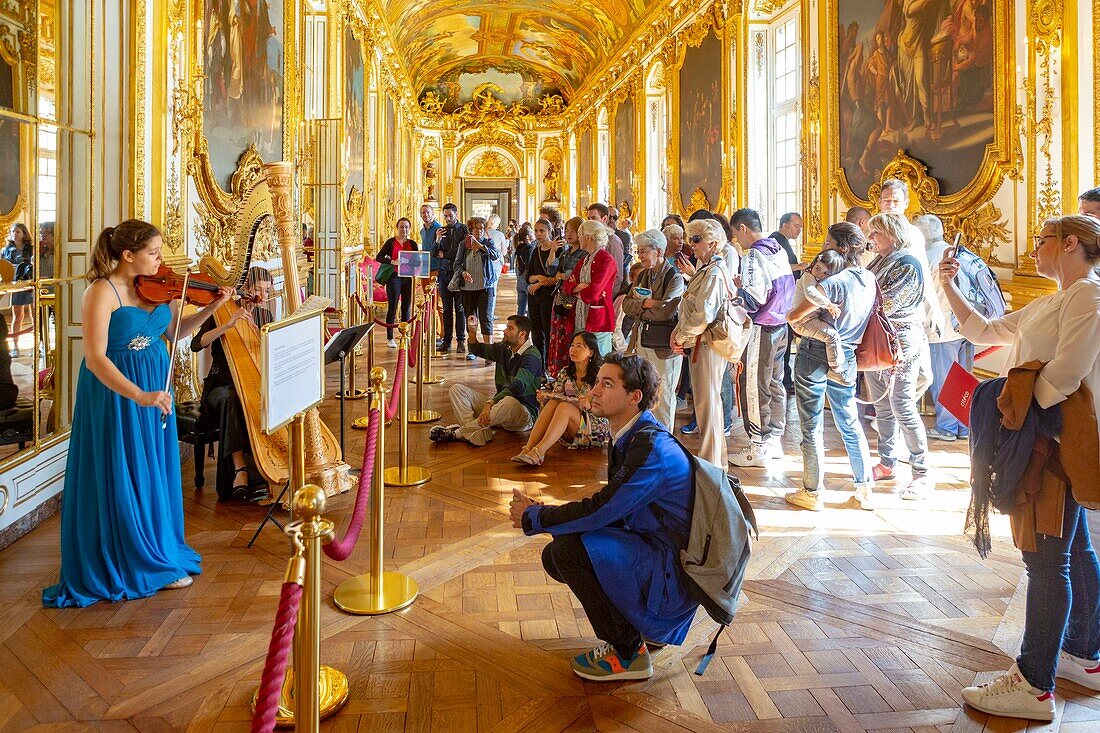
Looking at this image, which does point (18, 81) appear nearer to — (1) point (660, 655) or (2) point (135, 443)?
(2) point (135, 443)

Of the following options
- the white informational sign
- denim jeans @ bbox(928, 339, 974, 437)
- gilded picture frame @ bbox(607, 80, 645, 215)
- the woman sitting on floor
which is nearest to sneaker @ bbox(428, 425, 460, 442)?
the woman sitting on floor

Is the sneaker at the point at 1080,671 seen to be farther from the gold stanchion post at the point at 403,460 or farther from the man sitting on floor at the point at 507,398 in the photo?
the man sitting on floor at the point at 507,398

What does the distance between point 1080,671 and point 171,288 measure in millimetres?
4044

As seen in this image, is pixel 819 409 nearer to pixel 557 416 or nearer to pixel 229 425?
pixel 557 416

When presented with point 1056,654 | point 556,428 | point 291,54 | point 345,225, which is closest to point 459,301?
point 345,225

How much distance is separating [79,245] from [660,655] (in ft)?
14.1

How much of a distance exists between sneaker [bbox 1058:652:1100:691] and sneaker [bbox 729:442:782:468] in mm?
3116

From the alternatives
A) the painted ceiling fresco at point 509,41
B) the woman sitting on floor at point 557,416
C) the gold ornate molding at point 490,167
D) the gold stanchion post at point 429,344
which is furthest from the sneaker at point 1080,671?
the gold ornate molding at point 490,167

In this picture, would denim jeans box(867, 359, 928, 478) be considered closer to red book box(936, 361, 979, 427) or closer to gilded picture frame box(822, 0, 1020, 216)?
red book box(936, 361, 979, 427)

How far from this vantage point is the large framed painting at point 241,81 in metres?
7.02

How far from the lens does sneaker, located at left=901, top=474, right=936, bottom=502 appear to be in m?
5.24

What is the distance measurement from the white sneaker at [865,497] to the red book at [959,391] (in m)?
1.95

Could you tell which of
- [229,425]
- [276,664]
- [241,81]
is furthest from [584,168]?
[276,664]

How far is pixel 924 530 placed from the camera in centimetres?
469
